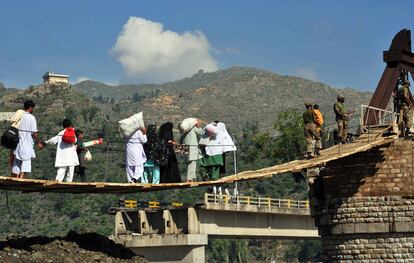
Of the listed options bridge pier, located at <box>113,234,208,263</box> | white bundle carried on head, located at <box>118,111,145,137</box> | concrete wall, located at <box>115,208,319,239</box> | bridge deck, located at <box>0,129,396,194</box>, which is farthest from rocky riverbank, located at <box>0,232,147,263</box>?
concrete wall, located at <box>115,208,319,239</box>

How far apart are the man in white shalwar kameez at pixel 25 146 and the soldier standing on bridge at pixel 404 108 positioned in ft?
39.5

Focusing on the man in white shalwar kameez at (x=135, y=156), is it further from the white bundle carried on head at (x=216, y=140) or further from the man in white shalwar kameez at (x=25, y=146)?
the man in white shalwar kameez at (x=25, y=146)

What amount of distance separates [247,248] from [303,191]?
11.3m

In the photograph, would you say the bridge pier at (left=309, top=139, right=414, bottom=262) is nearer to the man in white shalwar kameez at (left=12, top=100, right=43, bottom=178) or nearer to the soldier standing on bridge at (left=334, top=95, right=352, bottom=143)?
the soldier standing on bridge at (left=334, top=95, right=352, bottom=143)

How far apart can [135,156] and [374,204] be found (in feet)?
27.1

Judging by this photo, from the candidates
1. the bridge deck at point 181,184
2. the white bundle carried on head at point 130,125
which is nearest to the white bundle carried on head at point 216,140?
the bridge deck at point 181,184

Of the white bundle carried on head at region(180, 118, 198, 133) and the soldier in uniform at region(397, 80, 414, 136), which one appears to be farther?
the soldier in uniform at region(397, 80, 414, 136)

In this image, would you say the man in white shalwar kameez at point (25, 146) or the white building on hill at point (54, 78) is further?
the white building on hill at point (54, 78)

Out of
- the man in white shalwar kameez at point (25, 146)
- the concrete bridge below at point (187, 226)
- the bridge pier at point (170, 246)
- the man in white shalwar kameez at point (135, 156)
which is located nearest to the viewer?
the man in white shalwar kameez at point (25, 146)

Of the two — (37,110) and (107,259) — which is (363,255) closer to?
(107,259)

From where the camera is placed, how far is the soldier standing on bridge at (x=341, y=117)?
2739cm

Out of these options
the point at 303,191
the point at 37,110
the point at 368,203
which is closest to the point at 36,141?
the point at 368,203

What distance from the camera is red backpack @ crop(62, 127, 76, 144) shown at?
70.3 feet

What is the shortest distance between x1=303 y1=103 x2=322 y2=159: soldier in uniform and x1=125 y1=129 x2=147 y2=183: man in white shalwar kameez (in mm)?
6033
